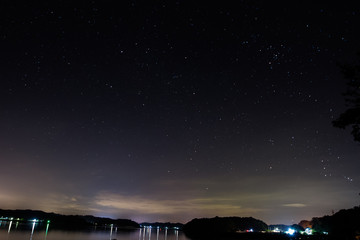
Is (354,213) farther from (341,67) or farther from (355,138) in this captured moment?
(341,67)

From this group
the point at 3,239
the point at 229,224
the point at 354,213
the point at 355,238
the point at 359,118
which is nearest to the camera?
the point at 359,118

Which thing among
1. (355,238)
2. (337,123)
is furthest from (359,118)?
(355,238)

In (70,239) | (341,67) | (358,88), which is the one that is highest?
(341,67)

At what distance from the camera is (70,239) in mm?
83750

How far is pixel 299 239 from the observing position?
→ 5312cm

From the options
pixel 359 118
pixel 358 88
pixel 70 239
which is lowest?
pixel 70 239

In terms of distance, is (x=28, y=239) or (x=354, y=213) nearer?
(x=354, y=213)

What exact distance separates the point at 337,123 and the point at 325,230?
9699 centimetres

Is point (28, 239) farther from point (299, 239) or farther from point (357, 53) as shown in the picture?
point (357, 53)

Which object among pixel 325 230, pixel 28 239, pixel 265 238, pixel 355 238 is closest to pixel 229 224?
pixel 325 230

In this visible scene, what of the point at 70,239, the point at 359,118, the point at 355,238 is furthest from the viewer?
the point at 70,239

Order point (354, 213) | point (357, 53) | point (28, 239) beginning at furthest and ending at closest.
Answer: point (28, 239)
point (354, 213)
point (357, 53)

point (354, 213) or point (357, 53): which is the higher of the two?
point (357, 53)

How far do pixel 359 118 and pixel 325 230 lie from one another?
97.0 m
